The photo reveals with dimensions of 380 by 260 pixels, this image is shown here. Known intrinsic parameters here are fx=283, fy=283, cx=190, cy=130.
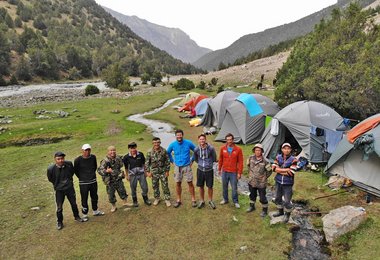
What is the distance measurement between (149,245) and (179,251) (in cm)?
87

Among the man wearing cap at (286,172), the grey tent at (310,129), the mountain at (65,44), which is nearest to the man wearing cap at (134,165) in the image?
the man wearing cap at (286,172)

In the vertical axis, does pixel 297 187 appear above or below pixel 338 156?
below

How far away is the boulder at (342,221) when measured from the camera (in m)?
7.62

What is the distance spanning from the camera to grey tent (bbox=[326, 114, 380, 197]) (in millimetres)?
9797

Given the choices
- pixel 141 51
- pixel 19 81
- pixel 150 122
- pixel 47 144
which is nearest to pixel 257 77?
pixel 150 122

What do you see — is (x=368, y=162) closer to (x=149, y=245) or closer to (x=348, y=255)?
(x=348, y=255)

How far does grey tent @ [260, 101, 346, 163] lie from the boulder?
5.29m

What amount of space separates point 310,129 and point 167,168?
7572 millimetres

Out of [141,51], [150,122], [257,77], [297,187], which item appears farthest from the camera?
[141,51]

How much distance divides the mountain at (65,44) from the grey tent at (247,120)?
70452 mm

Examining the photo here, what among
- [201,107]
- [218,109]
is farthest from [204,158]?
[201,107]

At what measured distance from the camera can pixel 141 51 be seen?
156750 millimetres

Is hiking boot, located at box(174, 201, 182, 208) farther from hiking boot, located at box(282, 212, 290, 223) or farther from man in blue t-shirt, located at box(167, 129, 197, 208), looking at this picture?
hiking boot, located at box(282, 212, 290, 223)

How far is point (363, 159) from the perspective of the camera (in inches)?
405
